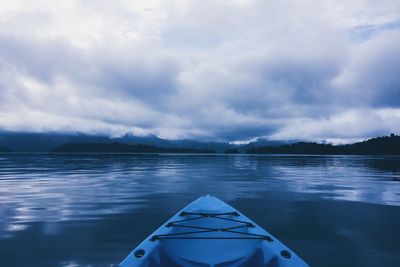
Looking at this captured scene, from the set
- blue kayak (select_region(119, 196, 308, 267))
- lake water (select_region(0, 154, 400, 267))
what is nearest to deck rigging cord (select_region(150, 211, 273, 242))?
blue kayak (select_region(119, 196, 308, 267))

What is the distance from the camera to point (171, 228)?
8.43 meters

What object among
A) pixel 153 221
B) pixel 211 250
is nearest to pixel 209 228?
pixel 211 250

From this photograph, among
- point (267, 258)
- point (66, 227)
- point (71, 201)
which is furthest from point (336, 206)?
point (71, 201)

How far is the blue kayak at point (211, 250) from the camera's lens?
614 centimetres

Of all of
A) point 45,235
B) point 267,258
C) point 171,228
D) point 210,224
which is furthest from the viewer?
point 45,235

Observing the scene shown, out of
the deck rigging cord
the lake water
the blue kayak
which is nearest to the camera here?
the blue kayak

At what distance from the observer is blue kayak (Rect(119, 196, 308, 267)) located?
614cm

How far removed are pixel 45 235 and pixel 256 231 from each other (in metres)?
7.75

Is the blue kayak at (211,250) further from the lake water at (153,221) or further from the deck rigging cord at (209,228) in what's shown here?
the lake water at (153,221)

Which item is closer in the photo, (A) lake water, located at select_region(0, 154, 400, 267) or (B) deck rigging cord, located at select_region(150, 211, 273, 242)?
(B) deck rigging cord, located at select_region(150, 211, 273, 242)

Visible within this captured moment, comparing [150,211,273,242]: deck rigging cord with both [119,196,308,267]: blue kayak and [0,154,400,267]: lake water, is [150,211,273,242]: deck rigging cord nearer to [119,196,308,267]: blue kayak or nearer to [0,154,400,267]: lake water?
[119,196,308,267]: blue kayak

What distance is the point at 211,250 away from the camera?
7.54 metres

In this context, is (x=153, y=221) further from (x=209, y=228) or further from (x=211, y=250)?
(x=211, y=250)

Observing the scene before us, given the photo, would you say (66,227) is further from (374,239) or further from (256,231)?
(374,239)
